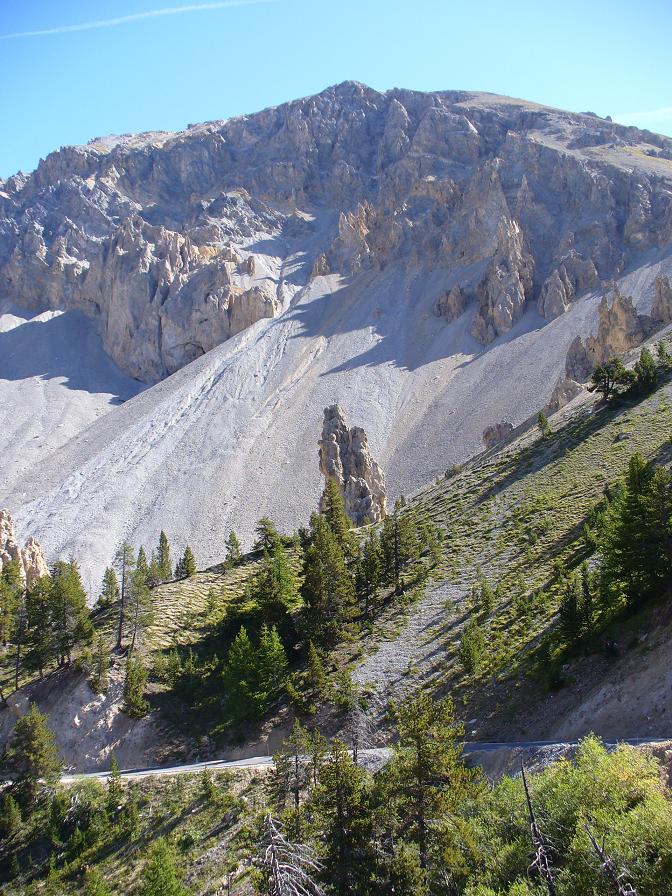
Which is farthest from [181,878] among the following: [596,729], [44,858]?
[596,729]

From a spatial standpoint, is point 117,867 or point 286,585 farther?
point 286,585

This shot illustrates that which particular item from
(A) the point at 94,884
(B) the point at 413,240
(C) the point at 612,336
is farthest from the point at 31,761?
(B) the point at 413,240

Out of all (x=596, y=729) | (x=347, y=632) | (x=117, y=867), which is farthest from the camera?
(x=347, y=632)

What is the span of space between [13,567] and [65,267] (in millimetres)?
145953

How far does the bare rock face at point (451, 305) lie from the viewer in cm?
12300

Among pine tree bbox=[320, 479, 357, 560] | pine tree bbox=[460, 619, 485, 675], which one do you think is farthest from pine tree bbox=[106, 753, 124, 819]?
pine tree bbox=[320, 479, 357, 560]

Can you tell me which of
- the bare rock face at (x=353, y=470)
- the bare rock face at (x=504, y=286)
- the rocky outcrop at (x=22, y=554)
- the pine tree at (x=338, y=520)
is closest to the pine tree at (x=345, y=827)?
the pine tree at (x=338, y=520)

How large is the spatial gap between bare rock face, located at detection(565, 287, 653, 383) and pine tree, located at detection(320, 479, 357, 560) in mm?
40263

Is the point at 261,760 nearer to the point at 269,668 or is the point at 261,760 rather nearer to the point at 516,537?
the point at 269,668

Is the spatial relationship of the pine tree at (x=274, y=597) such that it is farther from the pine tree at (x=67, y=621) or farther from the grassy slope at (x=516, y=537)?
the pine tree at (x=67, y=621)

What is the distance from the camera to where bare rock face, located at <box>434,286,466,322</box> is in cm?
12300

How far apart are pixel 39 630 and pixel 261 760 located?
17658mm

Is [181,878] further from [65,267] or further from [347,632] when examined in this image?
[65,267]

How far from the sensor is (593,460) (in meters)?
Result: 46.0
